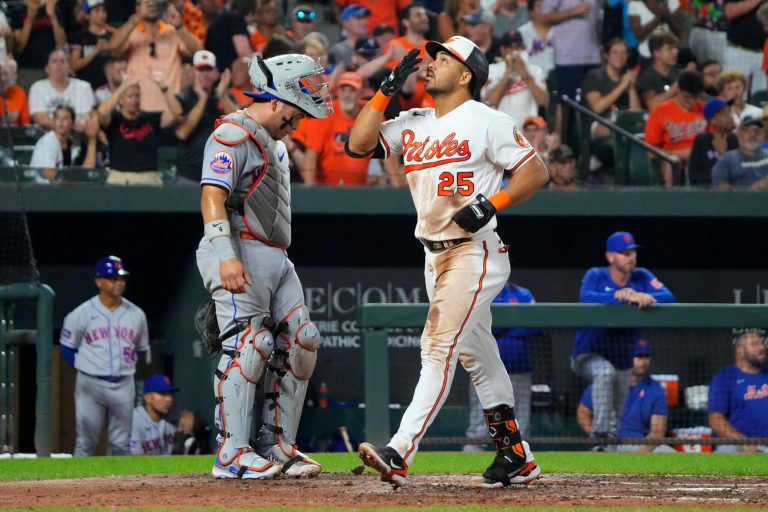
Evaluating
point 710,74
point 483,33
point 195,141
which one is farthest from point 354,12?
point 710,74

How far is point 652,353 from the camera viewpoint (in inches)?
311

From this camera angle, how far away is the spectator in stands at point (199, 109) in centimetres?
955

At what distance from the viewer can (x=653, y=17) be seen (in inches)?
440

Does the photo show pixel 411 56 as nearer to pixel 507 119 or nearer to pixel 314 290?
pixel 507 119

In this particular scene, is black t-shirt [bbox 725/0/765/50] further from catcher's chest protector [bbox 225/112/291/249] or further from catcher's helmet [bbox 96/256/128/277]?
catcher's chest protector [bbox 225/112/291/249]

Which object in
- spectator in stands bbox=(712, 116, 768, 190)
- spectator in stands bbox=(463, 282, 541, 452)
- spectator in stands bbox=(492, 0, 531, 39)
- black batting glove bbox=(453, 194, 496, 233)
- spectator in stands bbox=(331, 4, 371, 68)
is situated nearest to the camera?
black batting glove bbox=(453, 194, 496, 233)

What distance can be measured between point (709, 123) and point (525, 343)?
3.17m

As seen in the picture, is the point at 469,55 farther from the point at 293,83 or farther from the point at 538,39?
the point at 538,39

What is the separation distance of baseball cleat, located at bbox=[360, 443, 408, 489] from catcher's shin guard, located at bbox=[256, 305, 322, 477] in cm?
84

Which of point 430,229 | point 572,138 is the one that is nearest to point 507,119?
point 430,229

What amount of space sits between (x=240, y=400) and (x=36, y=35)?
6156mm

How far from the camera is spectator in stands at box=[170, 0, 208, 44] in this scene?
10.5m

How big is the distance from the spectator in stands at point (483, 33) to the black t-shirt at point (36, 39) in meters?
3.46

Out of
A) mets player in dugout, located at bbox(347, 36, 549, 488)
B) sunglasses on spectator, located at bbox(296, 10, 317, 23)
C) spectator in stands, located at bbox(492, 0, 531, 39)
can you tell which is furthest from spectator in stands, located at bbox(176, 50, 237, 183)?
mets player in dugout, located at bbox(347, 36, 549, 488)
